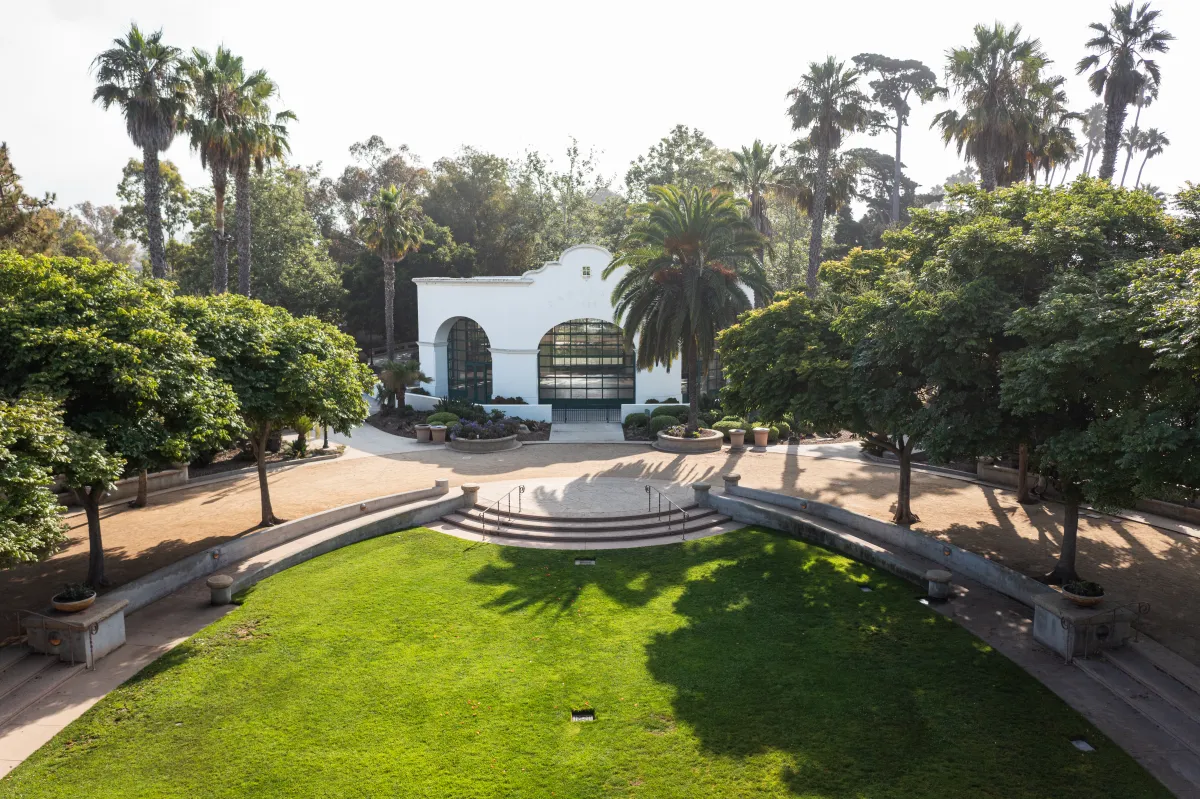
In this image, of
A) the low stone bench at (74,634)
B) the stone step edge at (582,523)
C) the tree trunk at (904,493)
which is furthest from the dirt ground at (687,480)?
the stone step edge at (582,523)

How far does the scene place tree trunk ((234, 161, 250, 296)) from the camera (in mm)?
33094

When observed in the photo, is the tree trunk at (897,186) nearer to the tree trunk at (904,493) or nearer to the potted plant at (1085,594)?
the tree trunk at (904,493)

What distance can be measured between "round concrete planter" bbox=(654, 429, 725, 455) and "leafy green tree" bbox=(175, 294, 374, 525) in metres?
15.3

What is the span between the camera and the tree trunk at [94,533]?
14406mm

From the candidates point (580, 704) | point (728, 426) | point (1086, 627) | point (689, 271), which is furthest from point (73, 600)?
point (728, 426)

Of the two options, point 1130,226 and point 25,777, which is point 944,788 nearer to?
point 1130,226

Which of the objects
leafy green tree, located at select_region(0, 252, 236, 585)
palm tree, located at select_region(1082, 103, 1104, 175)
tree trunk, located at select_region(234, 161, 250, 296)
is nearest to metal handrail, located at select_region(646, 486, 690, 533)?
leafy green tree, located at select_region(0, 252, 236, 585)

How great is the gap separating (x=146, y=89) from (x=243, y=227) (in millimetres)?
6819

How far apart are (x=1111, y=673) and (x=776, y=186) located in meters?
33.9

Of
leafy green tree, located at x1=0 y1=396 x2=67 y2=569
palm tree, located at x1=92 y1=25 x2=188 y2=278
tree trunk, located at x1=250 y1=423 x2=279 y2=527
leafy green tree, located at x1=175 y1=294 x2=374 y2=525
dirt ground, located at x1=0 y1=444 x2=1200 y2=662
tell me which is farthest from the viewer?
palm tree, located at x1=92 y1=25 x2=188 y2=278

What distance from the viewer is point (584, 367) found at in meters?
40.7

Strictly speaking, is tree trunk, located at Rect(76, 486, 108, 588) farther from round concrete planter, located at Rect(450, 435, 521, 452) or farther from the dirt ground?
round concrete planter, located at Rect(450, 435, 521, 452)

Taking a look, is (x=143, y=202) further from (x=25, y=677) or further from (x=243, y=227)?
(x=25, y=677)

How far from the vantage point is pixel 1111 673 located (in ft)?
39.5
